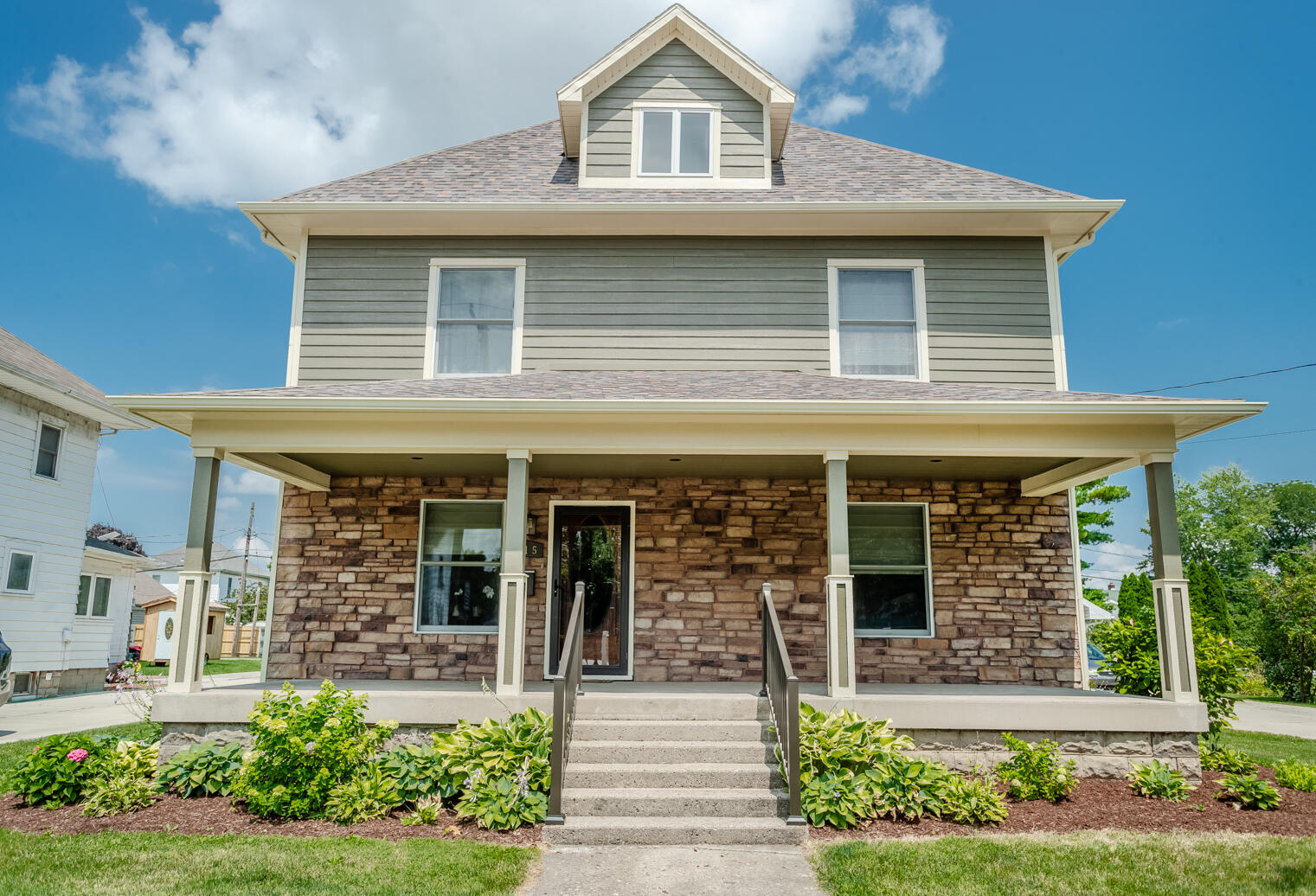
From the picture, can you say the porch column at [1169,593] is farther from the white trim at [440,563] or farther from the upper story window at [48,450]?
the upper story window at [48,450]

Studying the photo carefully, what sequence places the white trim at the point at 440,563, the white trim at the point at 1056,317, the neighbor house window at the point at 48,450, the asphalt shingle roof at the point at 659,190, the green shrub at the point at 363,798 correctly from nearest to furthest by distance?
the green shrub at the point at 363,798 → the white trim at the point at 440,563 → the white trim at the point at 1056,317 → the asphalt shingle roof at the point at 659,190 → the neighbor house window at the point at 48,450

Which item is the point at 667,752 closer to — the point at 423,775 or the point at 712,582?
the point at 423,775

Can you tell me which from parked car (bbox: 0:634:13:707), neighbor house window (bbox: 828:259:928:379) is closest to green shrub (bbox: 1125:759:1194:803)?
neighbor house window (bbox: 828:259:928:379)

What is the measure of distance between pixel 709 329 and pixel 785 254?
122cm

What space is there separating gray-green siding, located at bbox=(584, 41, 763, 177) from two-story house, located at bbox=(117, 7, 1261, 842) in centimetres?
3

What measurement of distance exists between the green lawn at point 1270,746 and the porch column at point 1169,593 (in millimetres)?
2155

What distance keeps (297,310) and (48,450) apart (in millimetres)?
8413

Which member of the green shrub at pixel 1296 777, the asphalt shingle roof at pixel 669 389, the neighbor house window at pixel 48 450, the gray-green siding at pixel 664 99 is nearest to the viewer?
the green shrub at pixel 1296 777

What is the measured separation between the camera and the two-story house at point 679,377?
8844mm

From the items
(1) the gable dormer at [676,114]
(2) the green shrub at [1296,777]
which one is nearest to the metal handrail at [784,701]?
(2) the green shrub at [1296,777]

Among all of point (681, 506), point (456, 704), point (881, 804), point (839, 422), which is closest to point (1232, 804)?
point (881, 804)

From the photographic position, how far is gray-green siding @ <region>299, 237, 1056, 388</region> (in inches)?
367

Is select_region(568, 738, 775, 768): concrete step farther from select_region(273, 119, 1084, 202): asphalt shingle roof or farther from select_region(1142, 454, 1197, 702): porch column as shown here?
select_region(273, 119, 1084, 202): asphalt shingle roof

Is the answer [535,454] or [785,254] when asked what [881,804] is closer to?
[535,454]
